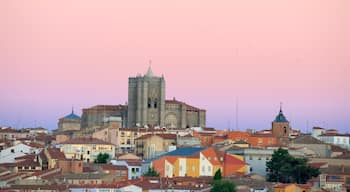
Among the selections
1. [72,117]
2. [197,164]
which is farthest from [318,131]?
[197,164]

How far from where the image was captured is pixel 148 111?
93438 millimetres

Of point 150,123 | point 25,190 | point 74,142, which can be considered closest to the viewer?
point 25,190

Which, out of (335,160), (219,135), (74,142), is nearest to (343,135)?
(219,135)

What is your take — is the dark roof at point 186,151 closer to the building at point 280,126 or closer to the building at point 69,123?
the building at point 280,126

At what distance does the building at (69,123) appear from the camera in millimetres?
95044

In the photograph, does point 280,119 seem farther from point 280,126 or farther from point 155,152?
point 155,152

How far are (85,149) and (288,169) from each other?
16430mm

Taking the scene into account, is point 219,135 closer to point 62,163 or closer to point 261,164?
point 261,164

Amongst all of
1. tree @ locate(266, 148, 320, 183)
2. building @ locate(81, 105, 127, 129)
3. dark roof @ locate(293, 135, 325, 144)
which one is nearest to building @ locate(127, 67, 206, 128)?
building @ locate(81, 105, 127, 129)

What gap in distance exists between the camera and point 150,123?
92.9 meters

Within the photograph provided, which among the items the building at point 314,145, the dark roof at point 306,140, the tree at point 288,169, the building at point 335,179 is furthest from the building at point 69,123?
the building at point 335,179

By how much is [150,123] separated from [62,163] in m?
33.0

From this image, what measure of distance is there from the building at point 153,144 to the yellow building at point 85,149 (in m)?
2.14

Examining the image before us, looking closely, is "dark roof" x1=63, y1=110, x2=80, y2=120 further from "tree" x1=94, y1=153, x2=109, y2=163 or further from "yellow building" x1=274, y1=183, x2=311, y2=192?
"yellow building" x1=274, y1=183, x2=311, y2=192
